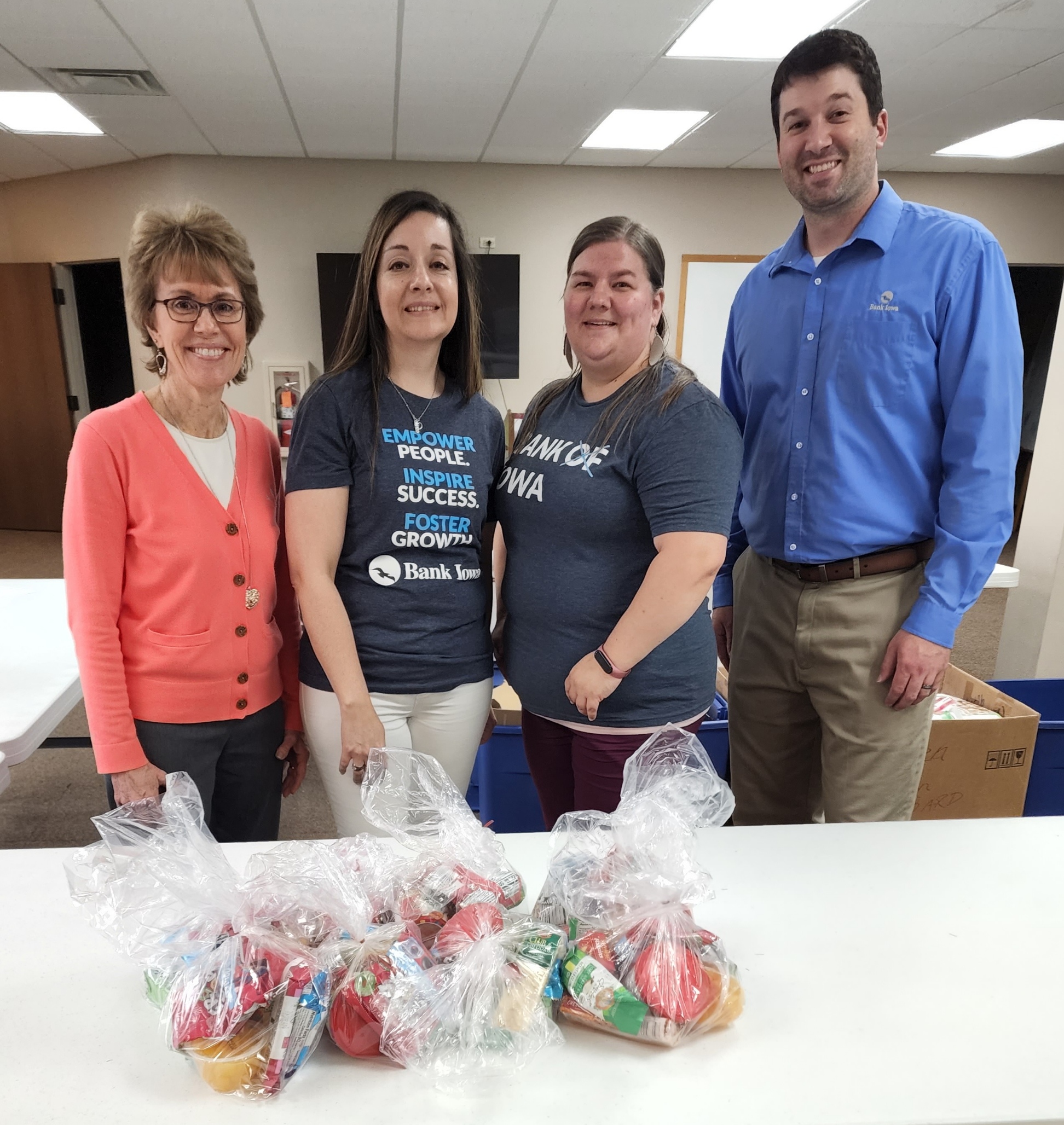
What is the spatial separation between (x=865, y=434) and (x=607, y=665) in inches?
25.2

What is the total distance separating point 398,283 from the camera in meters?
1.29

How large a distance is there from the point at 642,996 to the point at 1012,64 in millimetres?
4813

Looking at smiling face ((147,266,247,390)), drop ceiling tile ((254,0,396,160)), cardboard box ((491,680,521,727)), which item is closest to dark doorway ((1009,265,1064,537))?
drop ceiling tile ((254,0,396,160))

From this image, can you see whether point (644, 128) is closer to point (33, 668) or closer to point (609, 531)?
point (609, 531)

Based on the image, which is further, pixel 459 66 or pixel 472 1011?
pixel 459 66

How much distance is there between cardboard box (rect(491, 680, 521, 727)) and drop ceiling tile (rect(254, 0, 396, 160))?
2761 mm

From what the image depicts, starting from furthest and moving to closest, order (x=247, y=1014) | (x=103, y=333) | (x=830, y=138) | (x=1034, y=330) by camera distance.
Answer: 1. (x=1034, y=330)
2. (x=103, y=333)
3. (x=830, y=138)
4. (x=247, y=1014)

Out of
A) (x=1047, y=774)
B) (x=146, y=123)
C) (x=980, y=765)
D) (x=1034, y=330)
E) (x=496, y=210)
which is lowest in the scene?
(x=1047, y=774)

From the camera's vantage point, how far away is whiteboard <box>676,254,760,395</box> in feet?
19.9

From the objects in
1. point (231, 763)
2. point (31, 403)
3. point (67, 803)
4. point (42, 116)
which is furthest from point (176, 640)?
point (31, 403)

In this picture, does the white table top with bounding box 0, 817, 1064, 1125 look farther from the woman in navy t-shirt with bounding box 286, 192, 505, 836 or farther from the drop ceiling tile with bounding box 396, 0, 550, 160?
the drop ceiling tile with bounding box 396, 0, 550, 160

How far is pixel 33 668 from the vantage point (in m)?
1.72

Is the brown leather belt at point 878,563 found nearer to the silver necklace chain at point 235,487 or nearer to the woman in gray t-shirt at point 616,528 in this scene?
the woman in gray t-shirt at point 616,528

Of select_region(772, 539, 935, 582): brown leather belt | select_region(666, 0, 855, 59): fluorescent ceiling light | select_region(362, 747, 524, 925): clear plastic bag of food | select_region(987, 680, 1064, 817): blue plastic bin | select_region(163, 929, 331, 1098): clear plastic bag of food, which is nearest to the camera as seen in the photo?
select_region(163, 929, 331, 1098): clear plastic bag of food
